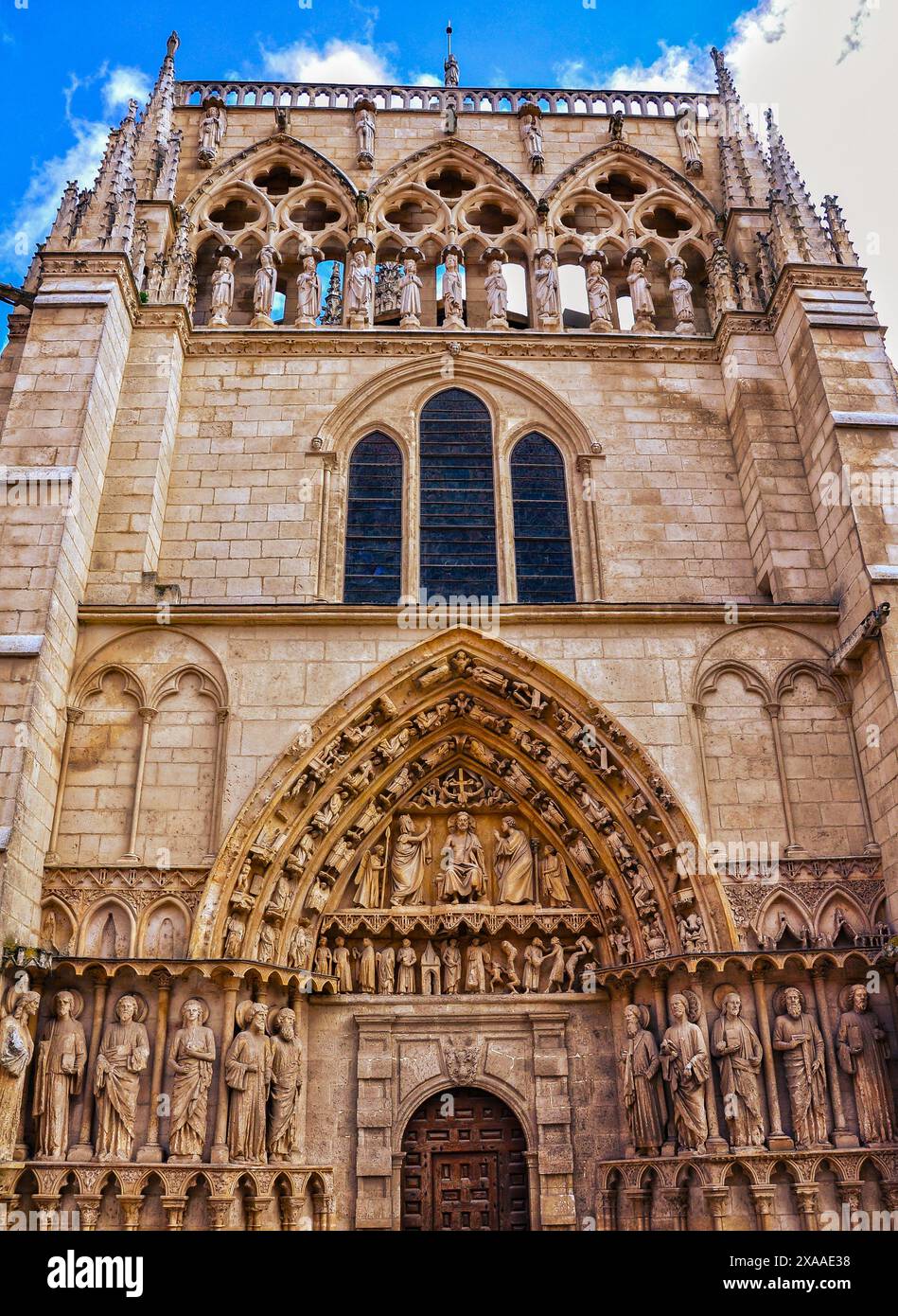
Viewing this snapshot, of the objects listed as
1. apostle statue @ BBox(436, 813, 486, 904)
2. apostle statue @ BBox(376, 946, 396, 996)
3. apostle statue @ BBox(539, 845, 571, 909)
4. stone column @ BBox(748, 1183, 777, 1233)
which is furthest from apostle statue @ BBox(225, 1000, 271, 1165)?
stone column @ BBox(748, 1183, 777, 1233)

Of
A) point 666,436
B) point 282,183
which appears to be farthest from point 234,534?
point 282,183

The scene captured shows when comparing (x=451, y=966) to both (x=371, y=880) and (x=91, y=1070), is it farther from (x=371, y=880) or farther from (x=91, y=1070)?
(x=91, y=1070)

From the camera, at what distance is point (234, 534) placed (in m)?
12.8

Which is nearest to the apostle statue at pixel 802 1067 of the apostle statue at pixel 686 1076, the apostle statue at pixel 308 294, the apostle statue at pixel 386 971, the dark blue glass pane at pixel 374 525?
the apostle statue at pixel 686 1076

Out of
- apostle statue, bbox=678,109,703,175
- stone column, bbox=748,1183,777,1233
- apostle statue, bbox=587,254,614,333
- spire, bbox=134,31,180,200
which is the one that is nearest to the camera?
stone column, bbox=748,1183,777,1233

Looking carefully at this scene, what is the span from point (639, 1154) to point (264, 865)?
4345mm

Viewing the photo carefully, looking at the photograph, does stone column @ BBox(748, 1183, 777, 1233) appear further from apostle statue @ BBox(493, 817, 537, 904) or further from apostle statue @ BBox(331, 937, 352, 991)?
apostle statue @ BBox(331, 937, 352, 991)

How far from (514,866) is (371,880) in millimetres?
1481

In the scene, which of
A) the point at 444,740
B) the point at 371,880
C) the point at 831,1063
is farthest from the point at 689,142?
the point at 831,1063

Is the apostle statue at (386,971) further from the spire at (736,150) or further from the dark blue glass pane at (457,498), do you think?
the spire at (736,150)

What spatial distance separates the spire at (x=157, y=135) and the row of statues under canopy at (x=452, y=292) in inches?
53.0

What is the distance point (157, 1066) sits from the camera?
9.77m

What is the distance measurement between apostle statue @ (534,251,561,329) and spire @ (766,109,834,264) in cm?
304

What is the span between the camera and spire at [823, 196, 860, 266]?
13.8 m
